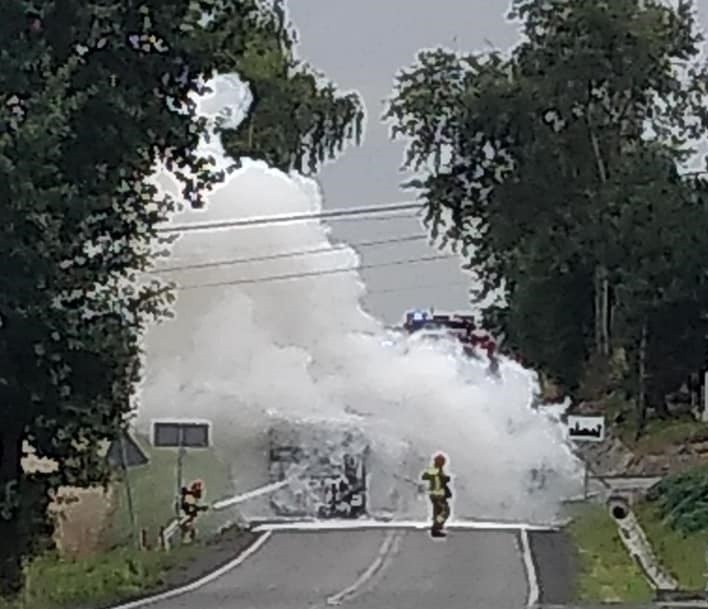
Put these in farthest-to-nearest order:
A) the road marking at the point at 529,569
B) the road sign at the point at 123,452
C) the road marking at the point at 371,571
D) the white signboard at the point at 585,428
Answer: the white signboard at the point at 585,428, the road marking at the point at 371,571, the road marking at the point at 529,569, the road sign at the point at 123,452

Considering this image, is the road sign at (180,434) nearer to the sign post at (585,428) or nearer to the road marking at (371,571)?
the road marking at (371,571)

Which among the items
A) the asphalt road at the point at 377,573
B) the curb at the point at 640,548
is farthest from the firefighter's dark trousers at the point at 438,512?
the curb at the point at 640,548

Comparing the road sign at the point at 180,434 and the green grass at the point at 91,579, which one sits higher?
the road sign at the point at 180,434

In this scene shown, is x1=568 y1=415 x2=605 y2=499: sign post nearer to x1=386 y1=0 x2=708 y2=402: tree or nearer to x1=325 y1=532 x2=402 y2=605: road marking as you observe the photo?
x1=325 y1=532 x2=402 y2=605: road marking

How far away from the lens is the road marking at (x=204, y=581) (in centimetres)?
3312

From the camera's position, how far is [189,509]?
146 ft

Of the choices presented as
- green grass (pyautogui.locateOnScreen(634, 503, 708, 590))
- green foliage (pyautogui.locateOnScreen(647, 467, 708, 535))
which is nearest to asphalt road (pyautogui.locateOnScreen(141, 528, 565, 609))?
green grass (pyautogui.locateOnScreen(634, 503, 708, 590))

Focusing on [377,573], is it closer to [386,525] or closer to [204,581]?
[204,581]

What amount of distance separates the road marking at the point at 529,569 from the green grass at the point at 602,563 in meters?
0.63

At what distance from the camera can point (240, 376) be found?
188 feet

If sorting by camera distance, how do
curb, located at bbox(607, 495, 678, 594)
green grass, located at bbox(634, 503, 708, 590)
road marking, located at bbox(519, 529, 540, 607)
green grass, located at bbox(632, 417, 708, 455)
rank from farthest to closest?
green grass, located at bbox(632, 417, 708, 455) → green grass, located at bbox(634, 503, 708, 590) → curb, located at bbox(607, 495, 678, 594) → road marking, located at bbox(519, 529, 540, 607)

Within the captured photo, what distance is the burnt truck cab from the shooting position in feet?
177

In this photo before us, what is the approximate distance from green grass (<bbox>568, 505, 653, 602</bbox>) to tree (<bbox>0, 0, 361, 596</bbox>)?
7160 mm

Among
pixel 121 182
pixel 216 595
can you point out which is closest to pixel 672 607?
pixel 121 182
